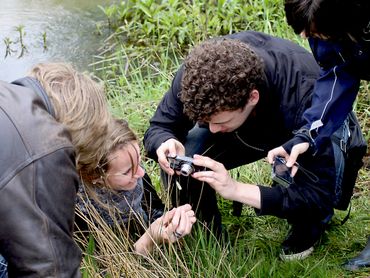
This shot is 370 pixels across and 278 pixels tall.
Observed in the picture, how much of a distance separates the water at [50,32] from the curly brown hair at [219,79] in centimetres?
274

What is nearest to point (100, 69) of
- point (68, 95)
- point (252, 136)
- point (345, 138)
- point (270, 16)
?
point (270, 16)

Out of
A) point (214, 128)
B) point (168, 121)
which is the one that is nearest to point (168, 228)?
point (214, 128)

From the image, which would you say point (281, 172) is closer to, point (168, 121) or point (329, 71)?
point (329, 71)

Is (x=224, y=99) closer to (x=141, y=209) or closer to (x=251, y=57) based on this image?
(x=251, y=57)

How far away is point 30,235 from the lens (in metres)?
1.50

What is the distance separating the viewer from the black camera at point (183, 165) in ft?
8.17

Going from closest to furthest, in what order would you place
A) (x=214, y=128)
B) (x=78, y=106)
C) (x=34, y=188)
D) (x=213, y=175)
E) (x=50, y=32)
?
(x=34, y=188) < (x=78, y=106) < (x=213, y=175) < (x=214, y=128) < (x=50, y=32)

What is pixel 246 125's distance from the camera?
2.80 m

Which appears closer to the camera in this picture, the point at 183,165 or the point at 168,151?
the point at 183,165

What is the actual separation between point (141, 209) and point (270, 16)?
272 centimetres

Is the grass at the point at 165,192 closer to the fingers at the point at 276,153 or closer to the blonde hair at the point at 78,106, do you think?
the fingers at the point at 276,153

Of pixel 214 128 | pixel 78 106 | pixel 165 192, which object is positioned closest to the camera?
pixel 78 106

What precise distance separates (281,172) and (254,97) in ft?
1.03

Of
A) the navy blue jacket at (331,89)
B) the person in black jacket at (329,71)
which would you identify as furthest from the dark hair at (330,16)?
the navy blue jacket at (331,89)
